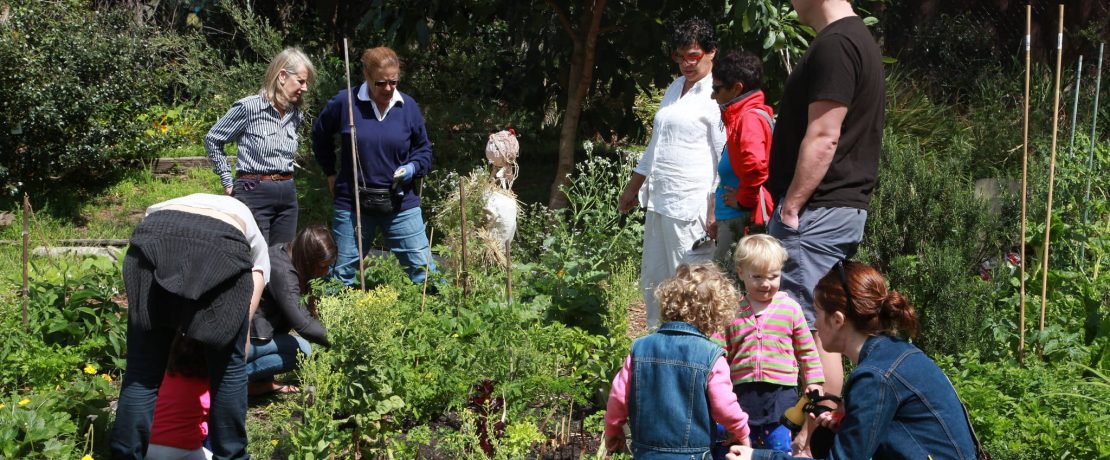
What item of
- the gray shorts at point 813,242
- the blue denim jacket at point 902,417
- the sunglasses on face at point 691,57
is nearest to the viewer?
the blue denim jacket at point 902,417

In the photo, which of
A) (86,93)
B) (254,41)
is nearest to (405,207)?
(86,93)

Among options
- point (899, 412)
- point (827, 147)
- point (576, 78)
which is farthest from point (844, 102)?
point (576, 78)

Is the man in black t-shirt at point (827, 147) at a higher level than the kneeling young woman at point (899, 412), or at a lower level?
higher

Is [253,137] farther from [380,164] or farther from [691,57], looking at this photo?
[691,57]

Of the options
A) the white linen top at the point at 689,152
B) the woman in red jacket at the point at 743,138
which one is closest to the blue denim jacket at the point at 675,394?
the woman in red jacket at the point at 743,138

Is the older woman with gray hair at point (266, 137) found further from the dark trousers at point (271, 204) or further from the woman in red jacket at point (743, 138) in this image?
the woman in red jacket at point (743, 138)

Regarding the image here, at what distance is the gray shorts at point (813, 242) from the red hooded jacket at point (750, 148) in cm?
36

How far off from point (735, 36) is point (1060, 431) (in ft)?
12.0

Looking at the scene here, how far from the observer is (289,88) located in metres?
5.21

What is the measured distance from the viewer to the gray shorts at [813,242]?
11.7 feet

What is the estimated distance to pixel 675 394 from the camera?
3016 mm

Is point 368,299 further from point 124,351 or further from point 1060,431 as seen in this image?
point 1060,431

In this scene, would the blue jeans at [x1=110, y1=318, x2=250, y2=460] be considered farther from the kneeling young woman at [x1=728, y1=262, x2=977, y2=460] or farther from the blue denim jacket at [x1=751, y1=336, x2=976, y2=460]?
the blue denim jacket at [x1=751, y1=336, x2=976, y2=460]

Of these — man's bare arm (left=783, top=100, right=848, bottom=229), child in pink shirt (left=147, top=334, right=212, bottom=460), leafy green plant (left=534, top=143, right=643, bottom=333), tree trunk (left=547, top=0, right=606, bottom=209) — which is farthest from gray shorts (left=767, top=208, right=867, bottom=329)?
tree trunk (left=547, top=0, right=606, bottom=209)
